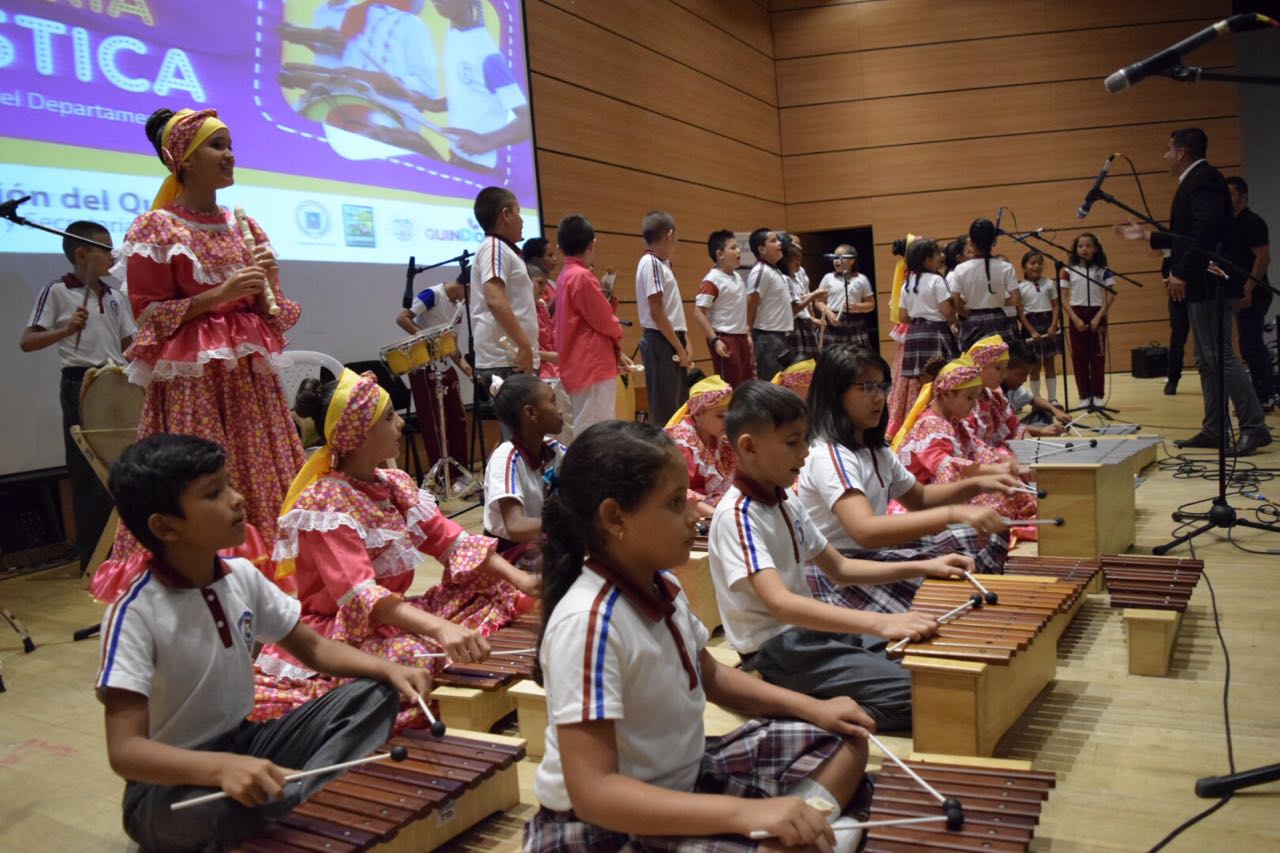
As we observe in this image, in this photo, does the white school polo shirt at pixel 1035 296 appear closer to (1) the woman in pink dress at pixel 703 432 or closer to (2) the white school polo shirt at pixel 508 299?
(2) the white school polo shirt at pixel 508 299

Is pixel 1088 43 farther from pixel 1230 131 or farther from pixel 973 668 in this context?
pixel 973 668

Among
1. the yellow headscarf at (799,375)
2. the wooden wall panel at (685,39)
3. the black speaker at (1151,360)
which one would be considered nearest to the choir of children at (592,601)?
the yellow headscarf at (799,375)

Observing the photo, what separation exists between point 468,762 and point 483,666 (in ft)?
2.15

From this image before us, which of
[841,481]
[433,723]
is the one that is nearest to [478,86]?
[841,481]

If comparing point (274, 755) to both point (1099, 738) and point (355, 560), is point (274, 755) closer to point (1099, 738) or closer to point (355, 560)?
point (355, 560)

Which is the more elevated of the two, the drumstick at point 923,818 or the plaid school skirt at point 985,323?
the plaid school skirt at point 985,323

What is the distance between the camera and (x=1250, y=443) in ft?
20.0

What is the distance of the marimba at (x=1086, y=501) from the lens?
3.92 meters

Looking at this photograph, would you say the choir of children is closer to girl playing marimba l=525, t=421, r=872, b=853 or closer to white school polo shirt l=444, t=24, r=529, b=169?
girl playing marimba l=525, t=421, r=872, b=853

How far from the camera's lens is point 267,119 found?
20.4 feet

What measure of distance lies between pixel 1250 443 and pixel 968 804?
528cm

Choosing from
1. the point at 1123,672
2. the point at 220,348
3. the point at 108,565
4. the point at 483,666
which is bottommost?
the point at 1123,672

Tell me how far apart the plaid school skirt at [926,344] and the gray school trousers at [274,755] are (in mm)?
6039

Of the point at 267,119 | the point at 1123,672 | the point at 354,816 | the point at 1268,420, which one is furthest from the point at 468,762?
the point at 1268,420
